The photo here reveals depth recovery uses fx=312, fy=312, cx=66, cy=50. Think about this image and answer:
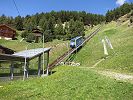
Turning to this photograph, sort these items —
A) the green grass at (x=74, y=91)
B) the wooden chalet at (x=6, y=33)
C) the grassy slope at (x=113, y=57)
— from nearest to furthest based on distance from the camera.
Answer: the green grass at (x=74, y=91) → the grassy slope at (x=113, y=57) → the wooden chalet at (x=6, y=33)

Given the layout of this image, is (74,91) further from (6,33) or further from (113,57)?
(6,33)

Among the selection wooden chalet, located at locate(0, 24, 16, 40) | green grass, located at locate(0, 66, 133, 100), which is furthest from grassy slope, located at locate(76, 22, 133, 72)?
wooden chalet, located at locate(0, 24, 16, 40)

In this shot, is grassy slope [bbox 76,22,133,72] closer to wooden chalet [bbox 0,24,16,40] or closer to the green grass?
the green grass

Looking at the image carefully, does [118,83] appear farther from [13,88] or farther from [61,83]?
[13,88]

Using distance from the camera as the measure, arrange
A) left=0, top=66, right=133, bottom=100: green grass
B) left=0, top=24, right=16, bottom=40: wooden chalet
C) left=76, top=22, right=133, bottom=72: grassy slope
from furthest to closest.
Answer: left=0, top=24, right=16, bottom=40: wooden chalet
left=76, top=22, right=133, bottom=72: grassy slope
left=0, top=66, right=133, bottom=100: green grass

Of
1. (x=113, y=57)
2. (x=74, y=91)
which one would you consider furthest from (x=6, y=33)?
(x=74, y=91)

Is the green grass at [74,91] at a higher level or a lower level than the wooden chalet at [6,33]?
lower

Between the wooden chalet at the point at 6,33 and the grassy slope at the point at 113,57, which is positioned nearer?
the grassy slope at the point at 113,57

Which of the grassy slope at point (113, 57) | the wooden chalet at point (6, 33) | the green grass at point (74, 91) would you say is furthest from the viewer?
the wooden chalet at point (6, 33)

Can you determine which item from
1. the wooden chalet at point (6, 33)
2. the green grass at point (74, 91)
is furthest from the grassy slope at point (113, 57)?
the wooden chalet at point (6, 33)

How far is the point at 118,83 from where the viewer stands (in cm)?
2994

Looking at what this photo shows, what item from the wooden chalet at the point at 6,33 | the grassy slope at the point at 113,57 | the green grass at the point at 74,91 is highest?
the wooden chalet at the point at 6,33

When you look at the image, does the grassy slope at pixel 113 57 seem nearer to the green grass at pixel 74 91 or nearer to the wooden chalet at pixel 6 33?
the green grass at pixel 74 91

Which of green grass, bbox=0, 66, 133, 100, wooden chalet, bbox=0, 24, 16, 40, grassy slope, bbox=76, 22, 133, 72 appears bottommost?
green grass, bbox=0, 66, 133, 100
